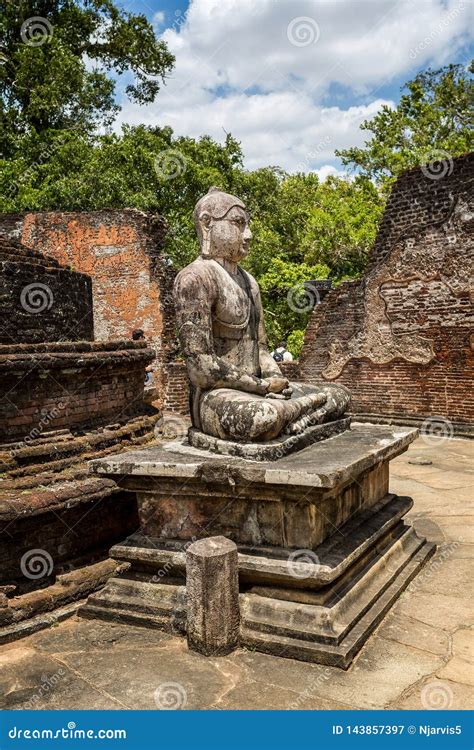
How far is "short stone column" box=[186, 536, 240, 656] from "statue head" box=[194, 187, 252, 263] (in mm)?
1792

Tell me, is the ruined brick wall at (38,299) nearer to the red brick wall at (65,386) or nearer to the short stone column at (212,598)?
the red brick wall at (65,386)

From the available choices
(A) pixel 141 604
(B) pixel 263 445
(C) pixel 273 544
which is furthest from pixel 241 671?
(B) pixel 263 445

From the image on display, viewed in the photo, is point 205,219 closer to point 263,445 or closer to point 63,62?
point 263,445

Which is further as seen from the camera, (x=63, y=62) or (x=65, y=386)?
(x=63, y=62)

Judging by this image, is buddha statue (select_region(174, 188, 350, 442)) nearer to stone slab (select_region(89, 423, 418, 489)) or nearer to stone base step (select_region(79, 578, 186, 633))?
stone slab (select_region(89, 423, 418, 489))

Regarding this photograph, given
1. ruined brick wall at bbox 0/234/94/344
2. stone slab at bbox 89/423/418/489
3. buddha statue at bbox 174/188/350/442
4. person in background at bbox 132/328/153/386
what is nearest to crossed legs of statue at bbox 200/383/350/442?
buddha statue at bbox 174/188/350/442

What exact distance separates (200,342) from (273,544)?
1172 millimetres

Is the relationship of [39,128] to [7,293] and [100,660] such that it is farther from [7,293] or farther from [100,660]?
[100,660]

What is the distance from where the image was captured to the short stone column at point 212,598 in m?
2.84

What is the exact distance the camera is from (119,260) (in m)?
13.5

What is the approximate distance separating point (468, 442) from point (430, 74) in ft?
56.0

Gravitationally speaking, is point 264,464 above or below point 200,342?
below

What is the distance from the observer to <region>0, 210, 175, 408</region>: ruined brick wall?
43.9 feet

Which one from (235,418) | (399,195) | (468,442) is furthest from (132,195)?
(235,418)
